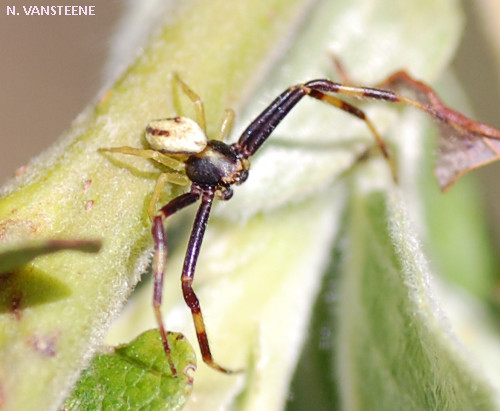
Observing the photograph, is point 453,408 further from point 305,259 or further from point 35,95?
point 35,95

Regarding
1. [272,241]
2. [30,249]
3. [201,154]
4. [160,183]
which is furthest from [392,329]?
[30,249]

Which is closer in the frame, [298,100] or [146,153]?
[146,153]

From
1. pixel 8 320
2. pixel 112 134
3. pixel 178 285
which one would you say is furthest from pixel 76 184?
A: pixel 178 285

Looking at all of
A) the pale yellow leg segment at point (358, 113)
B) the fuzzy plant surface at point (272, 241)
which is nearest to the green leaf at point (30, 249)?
the fuzzy plant surface at point (272, 241)

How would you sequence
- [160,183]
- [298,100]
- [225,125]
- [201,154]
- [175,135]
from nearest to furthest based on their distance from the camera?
[160,183], [175,135], [225,125], [298,100], [201,154]

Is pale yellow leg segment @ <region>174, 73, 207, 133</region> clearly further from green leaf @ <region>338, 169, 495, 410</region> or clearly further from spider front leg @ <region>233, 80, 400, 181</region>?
green leaf @ <region>338, 169, 495, 410</region>

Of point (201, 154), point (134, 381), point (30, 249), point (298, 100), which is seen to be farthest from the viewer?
point (201, 154)

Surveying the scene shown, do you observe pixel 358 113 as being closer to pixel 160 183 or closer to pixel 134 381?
pixel 160 183
